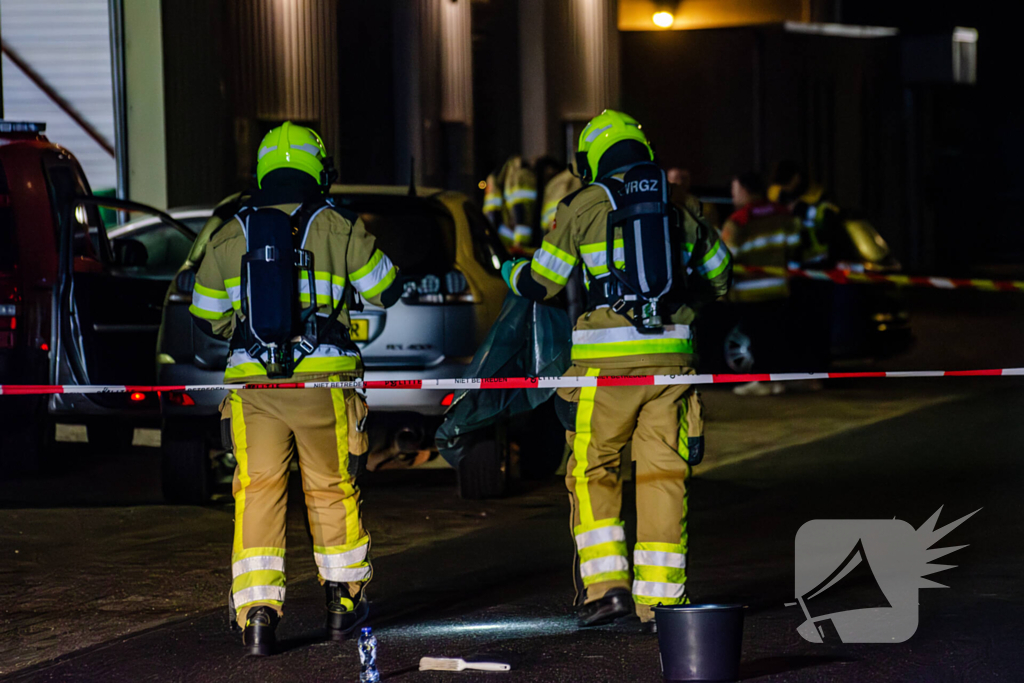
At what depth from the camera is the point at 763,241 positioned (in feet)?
36.1

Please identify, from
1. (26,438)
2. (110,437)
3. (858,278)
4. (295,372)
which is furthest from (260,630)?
(858,278)

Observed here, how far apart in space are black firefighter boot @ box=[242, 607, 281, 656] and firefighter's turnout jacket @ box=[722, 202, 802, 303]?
684 cm

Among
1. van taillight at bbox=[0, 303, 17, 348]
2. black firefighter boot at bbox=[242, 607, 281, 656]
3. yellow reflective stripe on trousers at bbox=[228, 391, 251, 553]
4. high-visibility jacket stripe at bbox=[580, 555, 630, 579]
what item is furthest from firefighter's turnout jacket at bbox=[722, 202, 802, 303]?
black firefighter boot at bbox=[242, 607, 281, 656]

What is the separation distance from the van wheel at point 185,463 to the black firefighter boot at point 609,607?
2858 mm

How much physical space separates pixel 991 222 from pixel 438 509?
120ft

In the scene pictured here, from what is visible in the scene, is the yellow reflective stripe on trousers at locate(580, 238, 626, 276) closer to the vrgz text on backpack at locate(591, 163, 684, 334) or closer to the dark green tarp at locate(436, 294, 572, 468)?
the vrgz text on backpack at locate(591, 163, 684, 334)

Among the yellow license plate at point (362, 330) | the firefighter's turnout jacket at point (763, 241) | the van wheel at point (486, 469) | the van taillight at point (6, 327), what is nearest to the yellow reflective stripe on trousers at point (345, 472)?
the yellow license plate at point (362, 330)

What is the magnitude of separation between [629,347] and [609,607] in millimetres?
876

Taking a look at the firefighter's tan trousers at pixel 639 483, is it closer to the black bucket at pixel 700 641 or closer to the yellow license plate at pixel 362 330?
the black bucket at pixel 700 641

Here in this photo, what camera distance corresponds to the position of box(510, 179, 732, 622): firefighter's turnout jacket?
495cm

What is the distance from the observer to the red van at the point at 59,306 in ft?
24.9

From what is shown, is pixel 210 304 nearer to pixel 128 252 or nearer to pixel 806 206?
pixel 128 252

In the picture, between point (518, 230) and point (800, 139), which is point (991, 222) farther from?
point (518, 230)

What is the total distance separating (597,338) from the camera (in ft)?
16.5
